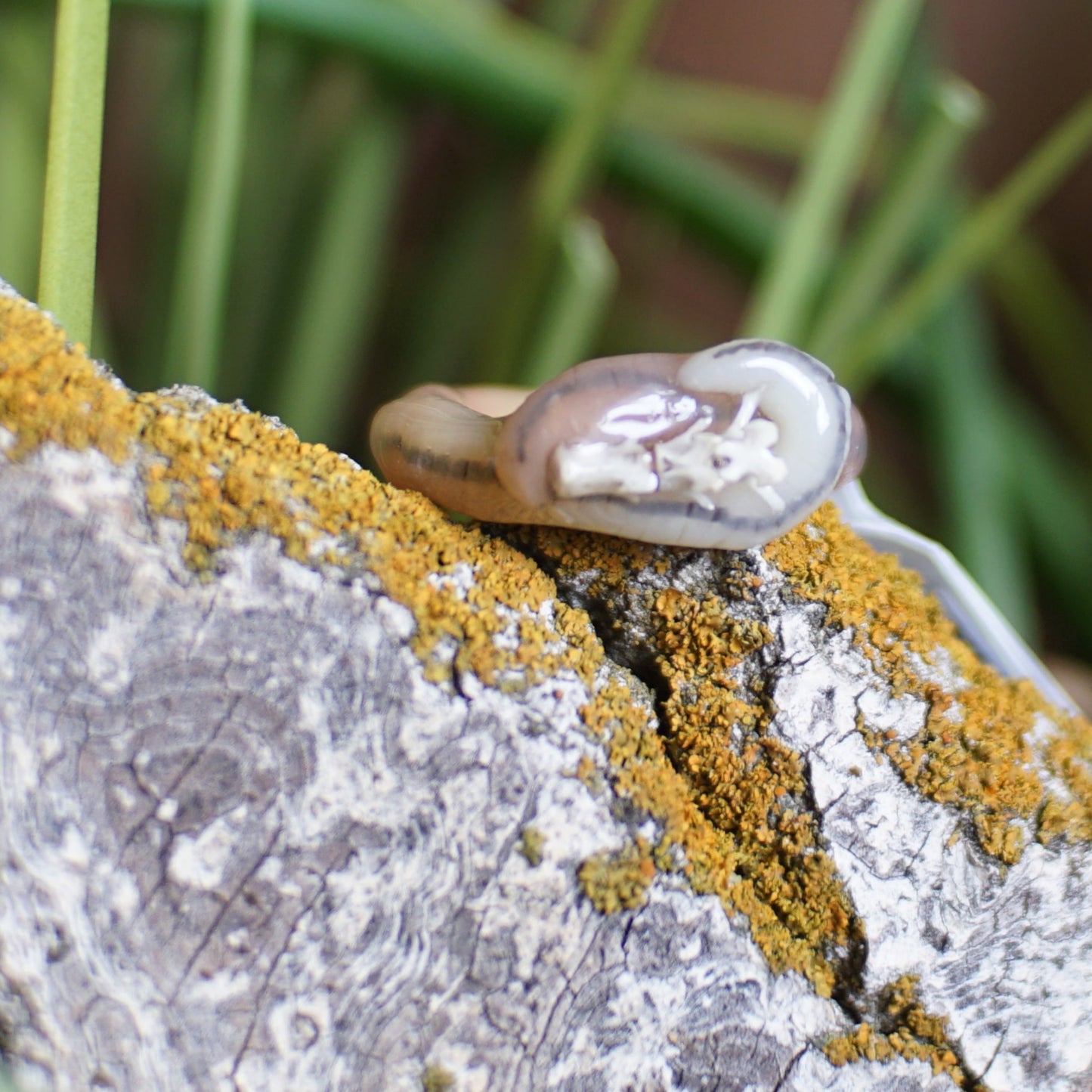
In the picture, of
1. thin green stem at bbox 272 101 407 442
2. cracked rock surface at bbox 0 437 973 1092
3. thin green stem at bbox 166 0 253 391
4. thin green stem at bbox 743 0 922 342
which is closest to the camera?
cracked rock surface at bbox 0 437 973 1092

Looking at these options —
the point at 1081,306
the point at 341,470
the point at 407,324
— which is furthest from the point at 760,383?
the point at 1081,306

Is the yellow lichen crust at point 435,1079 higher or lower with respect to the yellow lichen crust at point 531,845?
lower

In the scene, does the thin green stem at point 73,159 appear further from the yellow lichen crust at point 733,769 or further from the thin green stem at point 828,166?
the thin green stem at point 828,166

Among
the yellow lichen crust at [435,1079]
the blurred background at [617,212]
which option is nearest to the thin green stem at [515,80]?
the blurred background at [617,212]

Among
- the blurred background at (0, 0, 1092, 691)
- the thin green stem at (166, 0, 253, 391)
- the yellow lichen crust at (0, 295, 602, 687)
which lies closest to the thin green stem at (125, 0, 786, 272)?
the blurred background at (0, 0, 1092, 691)

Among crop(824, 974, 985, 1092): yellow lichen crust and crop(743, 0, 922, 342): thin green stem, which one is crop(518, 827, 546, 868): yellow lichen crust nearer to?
crop(824, 974, 985, 1092): yellow lichen crust

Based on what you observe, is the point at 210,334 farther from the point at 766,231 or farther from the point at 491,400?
the point at 766,231

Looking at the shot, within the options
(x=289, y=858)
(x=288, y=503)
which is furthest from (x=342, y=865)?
(x=288, y=503)

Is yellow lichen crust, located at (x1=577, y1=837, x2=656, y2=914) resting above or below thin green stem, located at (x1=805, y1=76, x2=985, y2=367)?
below
